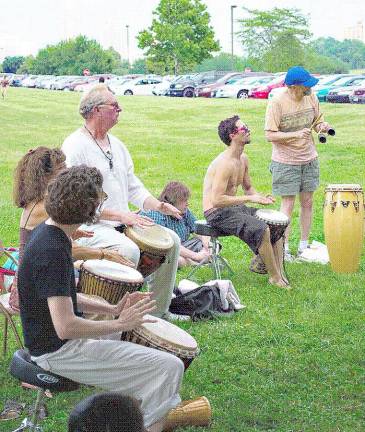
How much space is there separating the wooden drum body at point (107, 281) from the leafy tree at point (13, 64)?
83227 millimetres

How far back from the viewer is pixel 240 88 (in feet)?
119

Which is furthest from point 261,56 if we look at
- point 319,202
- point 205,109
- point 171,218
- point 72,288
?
point 72,288

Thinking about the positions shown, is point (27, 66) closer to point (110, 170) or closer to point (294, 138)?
point (294, 138)

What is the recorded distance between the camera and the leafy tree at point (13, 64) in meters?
85.9

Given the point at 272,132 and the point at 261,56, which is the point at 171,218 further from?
the point at 261,56

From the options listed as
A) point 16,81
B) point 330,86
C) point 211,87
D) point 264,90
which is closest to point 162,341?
point 330,86

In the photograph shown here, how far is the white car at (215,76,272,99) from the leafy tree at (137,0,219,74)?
69.4ft

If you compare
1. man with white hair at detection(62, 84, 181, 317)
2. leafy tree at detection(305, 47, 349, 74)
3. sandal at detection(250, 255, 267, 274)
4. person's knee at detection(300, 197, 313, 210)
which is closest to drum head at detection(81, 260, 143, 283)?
man with white hair at detection(62, 84, 181, 317)

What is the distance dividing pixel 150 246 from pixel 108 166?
2.52ft

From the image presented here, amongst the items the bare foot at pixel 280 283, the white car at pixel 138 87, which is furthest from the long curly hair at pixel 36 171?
the white car at pixel 138 87

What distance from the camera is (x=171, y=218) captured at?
7887mm

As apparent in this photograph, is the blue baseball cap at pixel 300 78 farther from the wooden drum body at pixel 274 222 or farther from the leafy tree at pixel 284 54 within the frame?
the leafy tree at pixel 284 54

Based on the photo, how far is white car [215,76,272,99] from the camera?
3588 cm

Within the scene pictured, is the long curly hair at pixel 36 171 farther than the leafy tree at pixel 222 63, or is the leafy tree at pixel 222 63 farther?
the leafy tree at pixel 222 63
